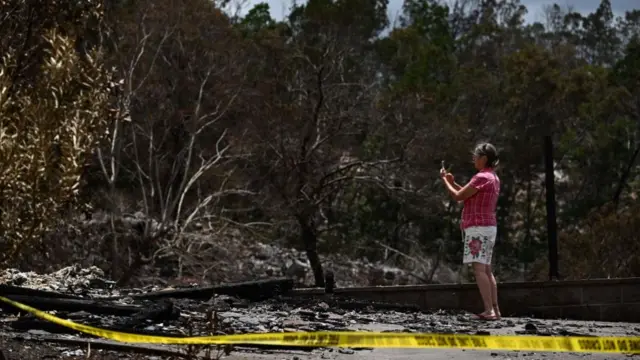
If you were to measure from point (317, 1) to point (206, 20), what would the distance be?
890cm

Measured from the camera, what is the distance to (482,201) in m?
9.61

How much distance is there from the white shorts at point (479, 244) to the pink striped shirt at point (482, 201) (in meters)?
0.05

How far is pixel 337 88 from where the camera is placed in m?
32.6

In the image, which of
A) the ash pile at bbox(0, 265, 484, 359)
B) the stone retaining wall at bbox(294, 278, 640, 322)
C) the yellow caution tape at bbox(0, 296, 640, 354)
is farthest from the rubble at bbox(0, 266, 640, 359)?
the stone retaining wall at bbox(294, 278, 640, 322)

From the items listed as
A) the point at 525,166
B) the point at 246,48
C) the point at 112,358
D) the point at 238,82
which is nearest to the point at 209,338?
the point at 112,358

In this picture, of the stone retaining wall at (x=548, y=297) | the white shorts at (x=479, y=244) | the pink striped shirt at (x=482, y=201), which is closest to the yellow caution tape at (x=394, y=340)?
the white shorts at (x=479, y=244)

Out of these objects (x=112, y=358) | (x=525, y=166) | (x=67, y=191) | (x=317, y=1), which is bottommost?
(x=112, y=358)

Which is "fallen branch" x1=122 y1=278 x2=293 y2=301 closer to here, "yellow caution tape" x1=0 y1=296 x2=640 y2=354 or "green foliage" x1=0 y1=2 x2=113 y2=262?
"yellow caution tape" x1=0 y1=296 x2=640 y2=354

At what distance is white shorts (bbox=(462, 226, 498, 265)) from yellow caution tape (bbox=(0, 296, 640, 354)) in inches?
69.5

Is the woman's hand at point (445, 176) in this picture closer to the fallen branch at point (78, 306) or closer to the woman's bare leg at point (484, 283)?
the woman's bare leg at point (484, 283)

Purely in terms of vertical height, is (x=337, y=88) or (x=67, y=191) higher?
(x=337, y=88)

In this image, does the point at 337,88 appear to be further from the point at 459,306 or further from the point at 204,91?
the point at 459,306

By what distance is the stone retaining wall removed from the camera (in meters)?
12.1

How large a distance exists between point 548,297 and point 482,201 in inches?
122
